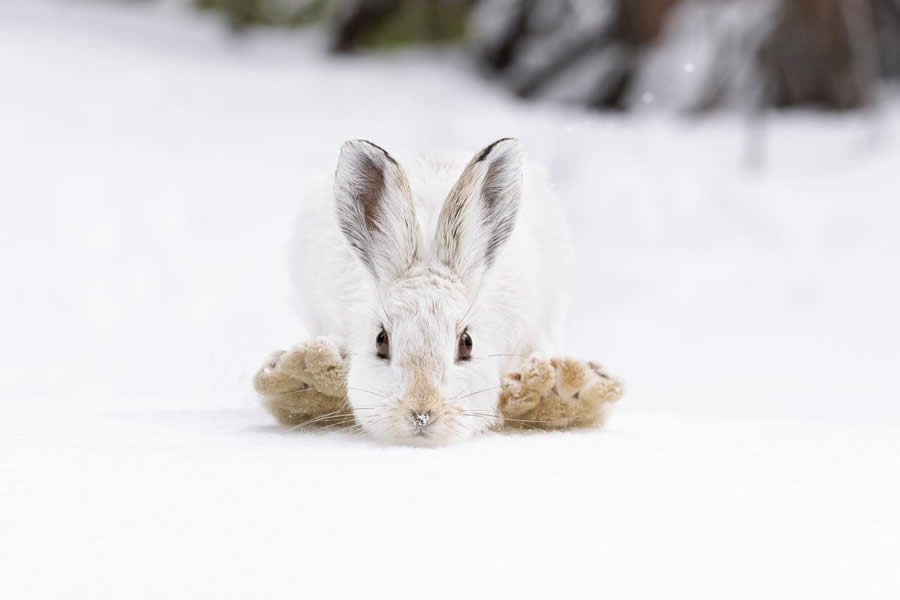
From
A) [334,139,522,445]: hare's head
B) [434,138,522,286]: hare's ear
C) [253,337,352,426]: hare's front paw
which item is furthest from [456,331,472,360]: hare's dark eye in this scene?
[253,337,352,426]: hare's front paw

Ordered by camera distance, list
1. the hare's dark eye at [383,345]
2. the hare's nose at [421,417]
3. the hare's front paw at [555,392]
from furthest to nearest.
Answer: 1. the hare's front paw at [555,392]
2. the hare's dark eye at [383,345]
3. the hare's nose at [421,417]

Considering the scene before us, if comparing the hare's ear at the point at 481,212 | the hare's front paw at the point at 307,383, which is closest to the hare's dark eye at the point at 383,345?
the hare's front paw at the point at 307,383

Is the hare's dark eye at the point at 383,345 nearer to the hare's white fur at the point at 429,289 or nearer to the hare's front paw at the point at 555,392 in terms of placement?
the hare's white fur at the point at 429,289

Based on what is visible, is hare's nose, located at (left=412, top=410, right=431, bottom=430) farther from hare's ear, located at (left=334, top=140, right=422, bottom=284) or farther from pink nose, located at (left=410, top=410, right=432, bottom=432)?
hare's ear, located at (left=334, top=140, right=422, bottom=284)

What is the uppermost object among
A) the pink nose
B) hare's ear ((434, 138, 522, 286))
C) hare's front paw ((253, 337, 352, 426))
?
hare's ear ((434, 138, 522, 286))

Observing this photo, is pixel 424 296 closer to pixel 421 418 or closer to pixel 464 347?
pixel 464 347

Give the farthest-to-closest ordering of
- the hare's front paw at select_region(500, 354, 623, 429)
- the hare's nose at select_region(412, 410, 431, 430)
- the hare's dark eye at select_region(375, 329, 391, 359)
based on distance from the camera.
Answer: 1. the hare's front paw at select_region(500, 354, 623, 429)
2. the hare's dark eye at select_region(375, 329, 391, 359)
3. the hare's nose at select_region(412, 410, 431, 430)

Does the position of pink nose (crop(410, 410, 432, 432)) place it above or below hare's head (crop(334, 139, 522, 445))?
below
